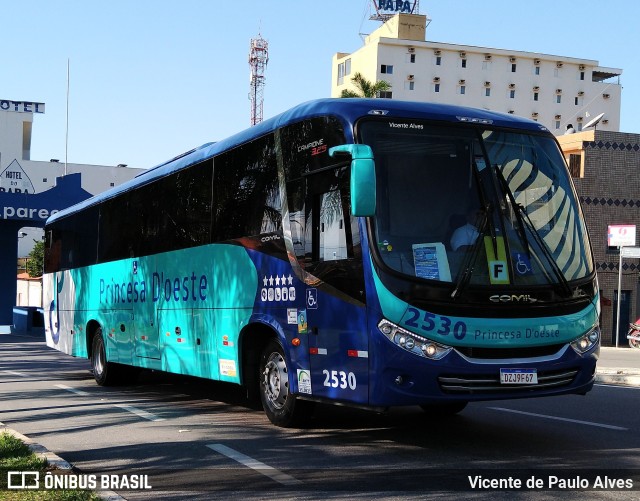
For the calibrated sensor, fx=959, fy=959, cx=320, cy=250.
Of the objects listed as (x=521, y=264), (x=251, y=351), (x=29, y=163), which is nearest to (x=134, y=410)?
(x=251, y=351)

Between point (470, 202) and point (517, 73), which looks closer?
point (470, 202)

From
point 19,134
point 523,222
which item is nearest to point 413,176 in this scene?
point 523,222

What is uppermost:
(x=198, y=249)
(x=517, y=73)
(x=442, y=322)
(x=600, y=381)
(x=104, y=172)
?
(x=517, y=73)

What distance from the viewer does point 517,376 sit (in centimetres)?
832

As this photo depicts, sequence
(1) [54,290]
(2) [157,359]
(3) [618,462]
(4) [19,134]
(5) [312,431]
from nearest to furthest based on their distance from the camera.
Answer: (3) [618,462] < (5) [312,431] < (2) [157,359] < (1) [54,290] < (4) [19,134]

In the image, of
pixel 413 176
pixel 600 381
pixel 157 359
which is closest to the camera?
pixel 413 176

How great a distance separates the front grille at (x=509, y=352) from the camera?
820 centimetres

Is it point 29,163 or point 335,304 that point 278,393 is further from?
point 29,163

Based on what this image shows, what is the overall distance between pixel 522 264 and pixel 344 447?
2396mm

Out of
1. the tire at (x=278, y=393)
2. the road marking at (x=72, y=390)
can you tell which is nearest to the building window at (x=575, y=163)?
the road marking at (x=72, y=390)

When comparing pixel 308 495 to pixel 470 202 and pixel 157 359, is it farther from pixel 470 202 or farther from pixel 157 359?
pixel 157 359

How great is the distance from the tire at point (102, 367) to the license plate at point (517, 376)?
9.39 m

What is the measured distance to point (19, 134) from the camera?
103 meters

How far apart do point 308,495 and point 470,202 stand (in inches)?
123
